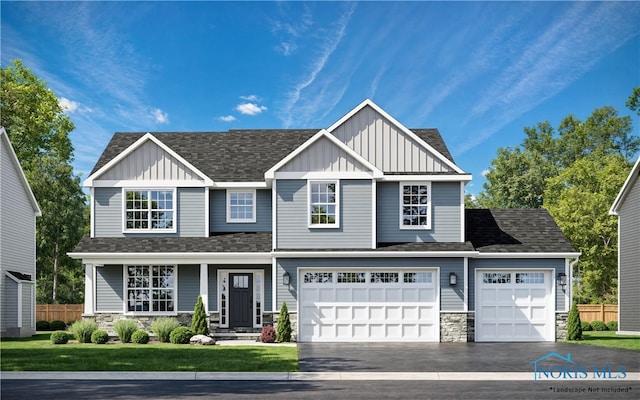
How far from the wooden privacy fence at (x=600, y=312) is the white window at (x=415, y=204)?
16.1 metres

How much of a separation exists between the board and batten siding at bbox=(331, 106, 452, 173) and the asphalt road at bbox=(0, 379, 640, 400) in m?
12.0

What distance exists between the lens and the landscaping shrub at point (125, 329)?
949 inches

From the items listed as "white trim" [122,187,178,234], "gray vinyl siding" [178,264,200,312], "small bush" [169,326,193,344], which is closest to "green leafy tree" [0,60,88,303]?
"white trim" [122,187,178,234]

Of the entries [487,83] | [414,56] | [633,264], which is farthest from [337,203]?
[487,83]

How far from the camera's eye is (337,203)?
25.2 m

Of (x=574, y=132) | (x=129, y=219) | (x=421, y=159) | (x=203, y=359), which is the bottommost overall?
(x=203, y=359)

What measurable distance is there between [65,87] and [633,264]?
33.9 meters

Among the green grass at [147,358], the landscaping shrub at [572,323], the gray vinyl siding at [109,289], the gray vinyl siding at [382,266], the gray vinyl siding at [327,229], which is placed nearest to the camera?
the green grass at [147,358]

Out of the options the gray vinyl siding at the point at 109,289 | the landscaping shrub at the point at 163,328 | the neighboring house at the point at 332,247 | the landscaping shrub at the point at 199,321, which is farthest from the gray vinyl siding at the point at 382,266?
the gray vinyl siding at the point at 109,289

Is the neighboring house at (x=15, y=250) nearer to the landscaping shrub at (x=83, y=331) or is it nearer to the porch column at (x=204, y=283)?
the landscaping shrub at (x=83, y=331)

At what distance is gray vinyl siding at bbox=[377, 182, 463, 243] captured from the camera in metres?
25.5

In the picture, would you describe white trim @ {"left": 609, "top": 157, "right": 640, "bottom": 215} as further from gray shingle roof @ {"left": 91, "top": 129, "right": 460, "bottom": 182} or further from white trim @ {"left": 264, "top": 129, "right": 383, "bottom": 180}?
white trim @ {"left": 264, "top": 129, "right": 383, "bottom": 180}

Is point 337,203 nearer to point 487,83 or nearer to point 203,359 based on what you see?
point 203,359

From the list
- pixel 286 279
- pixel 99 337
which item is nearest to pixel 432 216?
pixel 286 279
